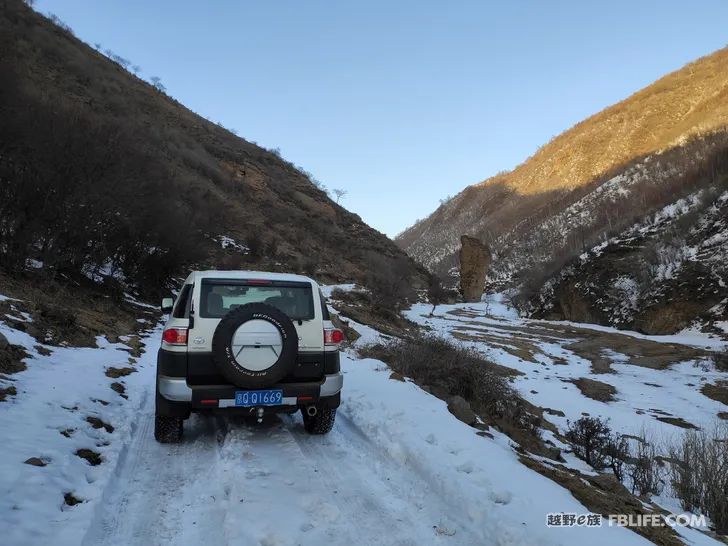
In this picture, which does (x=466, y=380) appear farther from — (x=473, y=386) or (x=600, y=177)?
(x=600, y=177)

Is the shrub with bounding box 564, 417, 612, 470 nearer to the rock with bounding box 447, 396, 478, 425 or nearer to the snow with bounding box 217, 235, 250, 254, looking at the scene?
the rock with bounding box 447, 396, 478, 425

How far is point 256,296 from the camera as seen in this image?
5.26 metres

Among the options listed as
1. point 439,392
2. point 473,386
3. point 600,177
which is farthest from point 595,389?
point 600,177

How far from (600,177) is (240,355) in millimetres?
95951

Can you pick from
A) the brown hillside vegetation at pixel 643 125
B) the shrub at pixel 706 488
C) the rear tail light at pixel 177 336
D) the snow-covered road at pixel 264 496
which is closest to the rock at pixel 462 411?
the snow-covered road at pixel 264 496

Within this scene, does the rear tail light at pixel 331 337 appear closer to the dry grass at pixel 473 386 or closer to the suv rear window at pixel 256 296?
the suv rear window at pixel 256 296

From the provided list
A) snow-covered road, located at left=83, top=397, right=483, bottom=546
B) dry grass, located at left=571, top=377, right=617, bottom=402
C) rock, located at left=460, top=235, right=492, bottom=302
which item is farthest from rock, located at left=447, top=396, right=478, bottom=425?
rock, located at left=460, top=235, right=492, bottom=302

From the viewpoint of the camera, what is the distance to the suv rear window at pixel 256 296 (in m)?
4.96

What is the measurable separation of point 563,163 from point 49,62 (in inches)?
3960

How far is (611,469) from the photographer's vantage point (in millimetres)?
6863

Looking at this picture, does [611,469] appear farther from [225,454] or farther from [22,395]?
[22,395]

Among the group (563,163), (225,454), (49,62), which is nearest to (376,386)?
(225,454)

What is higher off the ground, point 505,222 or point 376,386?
point 505,222

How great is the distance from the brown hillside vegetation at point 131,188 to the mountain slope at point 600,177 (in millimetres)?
22648
